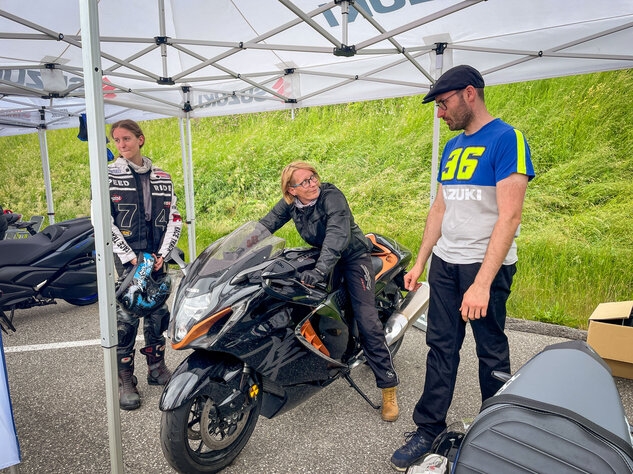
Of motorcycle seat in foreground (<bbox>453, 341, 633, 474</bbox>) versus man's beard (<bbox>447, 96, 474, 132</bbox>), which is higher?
man's beard (<bbox>447, 96, 474, 132</bbox>)

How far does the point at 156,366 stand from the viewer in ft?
9.53

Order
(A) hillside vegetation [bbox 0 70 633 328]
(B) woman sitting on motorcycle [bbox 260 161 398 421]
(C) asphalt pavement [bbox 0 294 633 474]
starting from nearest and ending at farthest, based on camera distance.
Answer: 1. (C) asphalt pavement [bbox 0 294 633 474]
2. (B) woman sitting on motorcycle [bbox 260 161 398 421]
3. (A) hillside vegetation [bbox 0 70 633 328]

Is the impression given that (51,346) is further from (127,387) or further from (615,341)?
(615,341)

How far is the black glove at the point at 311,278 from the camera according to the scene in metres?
1.99

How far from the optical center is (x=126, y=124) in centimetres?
267

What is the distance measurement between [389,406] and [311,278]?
44.9 inches

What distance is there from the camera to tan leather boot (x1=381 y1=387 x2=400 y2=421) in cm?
253

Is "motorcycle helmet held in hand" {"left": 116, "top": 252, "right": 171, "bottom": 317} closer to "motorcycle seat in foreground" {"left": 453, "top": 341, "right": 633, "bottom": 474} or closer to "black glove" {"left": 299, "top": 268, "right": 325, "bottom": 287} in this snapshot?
"black glove" {"left": 299, "top": 268, "right": 325, "bottom": 287}

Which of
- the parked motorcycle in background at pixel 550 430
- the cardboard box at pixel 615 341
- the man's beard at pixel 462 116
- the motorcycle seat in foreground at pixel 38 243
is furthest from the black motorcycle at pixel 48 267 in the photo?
the cardboard box at pixel 615 341

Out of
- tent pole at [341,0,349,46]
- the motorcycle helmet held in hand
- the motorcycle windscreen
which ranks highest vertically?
tent pole at [341,0,349,46]

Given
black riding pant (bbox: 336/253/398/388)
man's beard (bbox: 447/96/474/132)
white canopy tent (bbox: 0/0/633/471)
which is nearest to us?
man's beard (bbox: 447/96/474/132)

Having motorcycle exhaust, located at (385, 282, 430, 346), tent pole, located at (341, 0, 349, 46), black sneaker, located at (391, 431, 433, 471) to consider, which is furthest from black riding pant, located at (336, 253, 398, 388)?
tent pole, located at (341, 0, 349, 46)

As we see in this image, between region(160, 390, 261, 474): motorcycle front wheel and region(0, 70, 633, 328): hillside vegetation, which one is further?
region(0, 70, 633, 328): hillside vegetation

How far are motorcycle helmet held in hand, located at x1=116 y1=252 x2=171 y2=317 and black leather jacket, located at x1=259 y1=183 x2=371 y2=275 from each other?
0.84 meters
